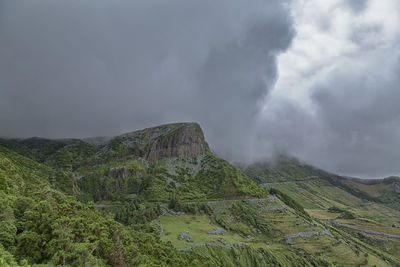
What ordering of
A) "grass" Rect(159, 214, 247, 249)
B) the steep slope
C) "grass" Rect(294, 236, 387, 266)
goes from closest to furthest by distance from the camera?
the steep slope → "grass" Rect(159, 214, 247, 249) → "grass" Rect(294, 236, 387, 266)

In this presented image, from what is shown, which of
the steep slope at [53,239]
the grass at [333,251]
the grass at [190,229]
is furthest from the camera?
the grass at [333,251]

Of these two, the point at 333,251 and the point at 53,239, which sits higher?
Result: the point at 53,239

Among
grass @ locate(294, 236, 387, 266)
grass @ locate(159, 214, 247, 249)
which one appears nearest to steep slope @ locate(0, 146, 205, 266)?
grass @ locate(159, 214, 247, 249)

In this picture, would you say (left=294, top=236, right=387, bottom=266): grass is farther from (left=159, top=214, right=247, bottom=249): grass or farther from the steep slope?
the steep slope

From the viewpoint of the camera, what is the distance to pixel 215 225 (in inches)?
6048

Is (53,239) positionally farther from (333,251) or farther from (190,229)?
(333,251)

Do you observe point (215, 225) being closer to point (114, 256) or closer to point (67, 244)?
point (114, 256)

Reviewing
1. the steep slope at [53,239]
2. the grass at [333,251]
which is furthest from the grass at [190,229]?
the steep slope at [53,239]

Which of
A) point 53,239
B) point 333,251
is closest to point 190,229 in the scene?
point 333,251

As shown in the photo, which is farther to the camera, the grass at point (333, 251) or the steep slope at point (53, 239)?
the grass at point (333, 251)

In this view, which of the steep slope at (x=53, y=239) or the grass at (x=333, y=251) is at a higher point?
the steep slope at (x=53, y=239)

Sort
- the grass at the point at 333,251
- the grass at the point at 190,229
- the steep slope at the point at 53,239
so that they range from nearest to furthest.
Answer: the steep slope at the point at 53,239 < the grass at the point at 190,229 < the grass at the point at 333,251

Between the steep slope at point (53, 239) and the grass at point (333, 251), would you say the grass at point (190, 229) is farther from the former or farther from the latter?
the steep slope at point (53, 239)

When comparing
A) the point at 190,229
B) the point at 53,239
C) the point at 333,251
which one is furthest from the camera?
the point at 333,251
